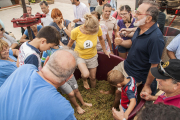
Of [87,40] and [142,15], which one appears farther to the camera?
[87,40]

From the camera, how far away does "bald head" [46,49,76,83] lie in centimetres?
120

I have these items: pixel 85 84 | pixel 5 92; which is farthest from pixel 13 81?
pixel 85 84

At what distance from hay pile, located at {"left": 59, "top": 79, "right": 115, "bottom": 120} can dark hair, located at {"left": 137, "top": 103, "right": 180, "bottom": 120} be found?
1.71m

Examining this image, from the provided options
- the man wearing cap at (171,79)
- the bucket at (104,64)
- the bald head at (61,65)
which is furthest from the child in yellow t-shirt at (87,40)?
the man wearing cap at (171,79)

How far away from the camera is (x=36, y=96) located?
3.47ft

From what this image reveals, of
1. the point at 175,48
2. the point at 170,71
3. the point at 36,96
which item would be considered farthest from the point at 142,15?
the point at 36,96

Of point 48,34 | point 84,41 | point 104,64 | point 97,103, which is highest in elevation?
point 48,34

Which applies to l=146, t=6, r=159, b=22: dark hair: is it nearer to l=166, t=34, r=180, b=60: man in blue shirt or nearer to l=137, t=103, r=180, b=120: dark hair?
l=166, t=34, r=180, b=60: man in blue shirt

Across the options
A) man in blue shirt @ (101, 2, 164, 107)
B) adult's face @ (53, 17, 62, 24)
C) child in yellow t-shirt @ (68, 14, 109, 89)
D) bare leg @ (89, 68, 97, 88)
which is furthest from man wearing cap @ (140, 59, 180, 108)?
adult's face @ (53, 17, 62, 24)

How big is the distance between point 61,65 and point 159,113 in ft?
2.79

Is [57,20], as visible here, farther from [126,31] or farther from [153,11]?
[153,11]

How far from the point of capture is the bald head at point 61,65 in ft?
3.95

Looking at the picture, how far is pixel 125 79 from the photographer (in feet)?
6.45

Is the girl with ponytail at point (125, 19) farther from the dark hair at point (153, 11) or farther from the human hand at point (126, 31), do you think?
the dark hair at point (153, 11)
